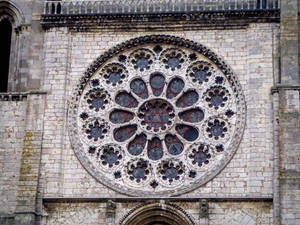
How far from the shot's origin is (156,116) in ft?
83.8

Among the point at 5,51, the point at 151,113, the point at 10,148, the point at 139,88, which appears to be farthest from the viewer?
the point at 5,51

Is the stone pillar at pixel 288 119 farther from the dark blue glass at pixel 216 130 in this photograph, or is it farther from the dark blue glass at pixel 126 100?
the dark blue glass at pixel 126 100

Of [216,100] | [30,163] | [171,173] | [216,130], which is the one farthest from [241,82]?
[30,163]

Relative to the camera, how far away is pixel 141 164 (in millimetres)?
24922

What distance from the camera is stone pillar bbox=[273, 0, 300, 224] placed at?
76.2ft

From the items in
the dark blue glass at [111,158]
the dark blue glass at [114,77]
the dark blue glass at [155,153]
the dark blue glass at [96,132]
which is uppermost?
the dark blue glass at [114,77]

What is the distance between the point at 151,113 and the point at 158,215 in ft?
9.88

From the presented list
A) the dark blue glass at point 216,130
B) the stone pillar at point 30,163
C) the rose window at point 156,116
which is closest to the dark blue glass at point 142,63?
the rose window at point 156,116

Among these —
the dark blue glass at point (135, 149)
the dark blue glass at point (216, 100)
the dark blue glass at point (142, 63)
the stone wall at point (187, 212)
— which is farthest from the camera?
the dark blue glass at point (142, 63)

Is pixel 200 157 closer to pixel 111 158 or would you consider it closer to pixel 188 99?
pixel 188 99

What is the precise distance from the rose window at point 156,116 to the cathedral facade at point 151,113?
3 centimetres

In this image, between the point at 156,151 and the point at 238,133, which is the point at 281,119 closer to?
the point at 238,133

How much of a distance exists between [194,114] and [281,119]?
8.45 ft

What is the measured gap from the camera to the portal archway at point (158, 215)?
2389 centimetres
